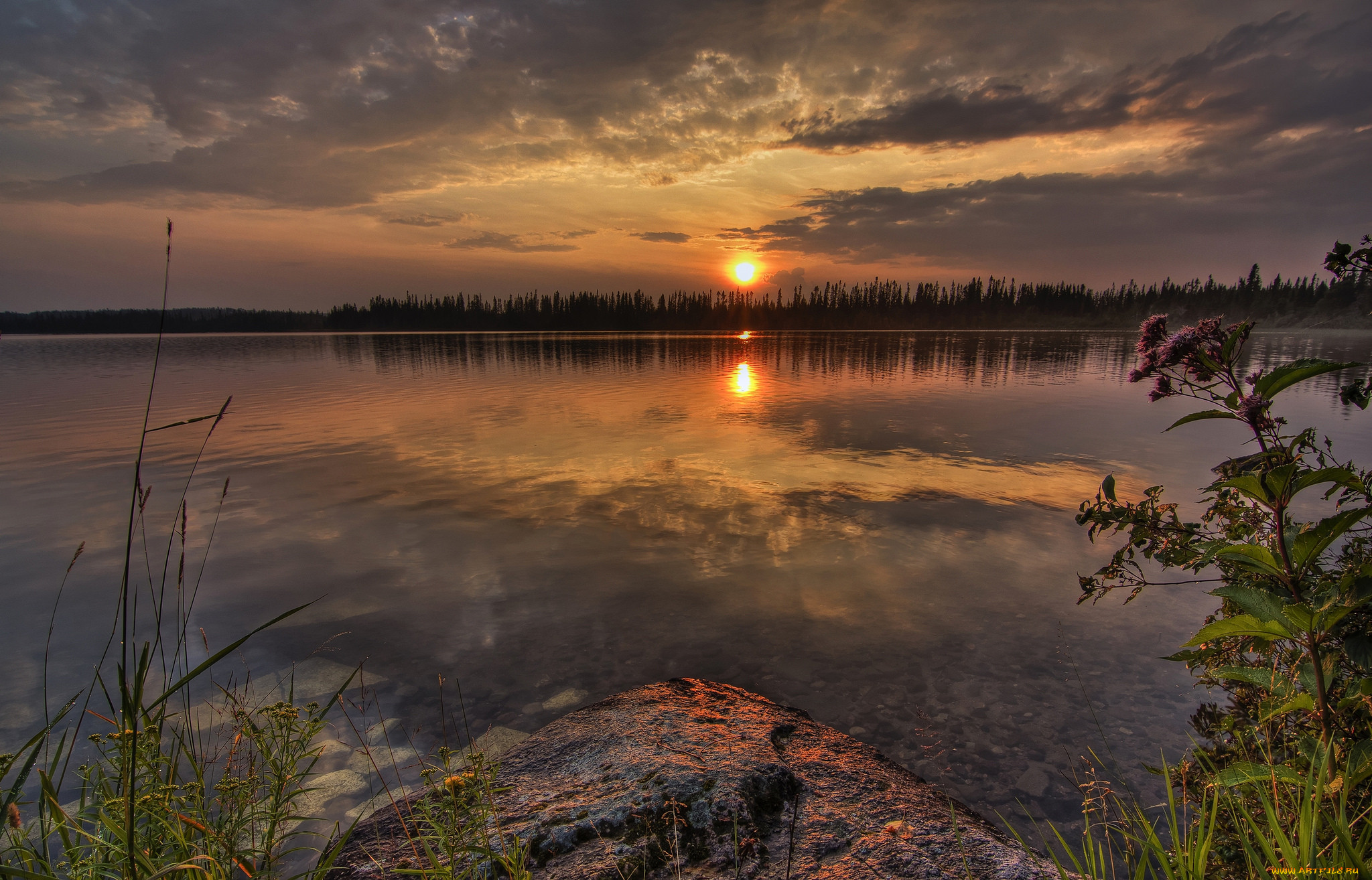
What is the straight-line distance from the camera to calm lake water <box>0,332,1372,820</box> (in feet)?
13.6

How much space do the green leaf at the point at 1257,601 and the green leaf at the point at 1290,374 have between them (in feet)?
2.35

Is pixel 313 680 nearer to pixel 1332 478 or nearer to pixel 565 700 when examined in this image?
pixel 565 700

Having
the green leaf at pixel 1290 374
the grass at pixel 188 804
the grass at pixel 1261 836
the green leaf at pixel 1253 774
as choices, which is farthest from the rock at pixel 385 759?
the green leaf at pixel 1290 374

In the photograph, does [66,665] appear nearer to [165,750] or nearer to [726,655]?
[165,750]

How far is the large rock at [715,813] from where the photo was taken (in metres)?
2.29

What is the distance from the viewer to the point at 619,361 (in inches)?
1561

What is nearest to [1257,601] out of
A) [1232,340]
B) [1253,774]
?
[1253,774]

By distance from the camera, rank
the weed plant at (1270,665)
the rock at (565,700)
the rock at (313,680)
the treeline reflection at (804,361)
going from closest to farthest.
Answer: the weed plant at (1270,665), the rock at (565,700), the rock at (313,680), the treeline reflection at (804,361)

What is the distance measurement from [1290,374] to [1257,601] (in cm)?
85

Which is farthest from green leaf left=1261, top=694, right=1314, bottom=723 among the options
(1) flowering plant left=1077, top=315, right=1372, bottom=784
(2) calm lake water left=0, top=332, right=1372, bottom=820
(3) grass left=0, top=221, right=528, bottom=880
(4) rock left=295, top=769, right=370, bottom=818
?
(4) rock left=295, top=769, right=370, bottom=818

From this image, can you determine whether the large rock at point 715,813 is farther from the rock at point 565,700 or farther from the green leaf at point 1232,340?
the green leaf at point 1232,340

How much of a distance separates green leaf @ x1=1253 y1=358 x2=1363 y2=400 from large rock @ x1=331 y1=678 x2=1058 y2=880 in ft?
6.49

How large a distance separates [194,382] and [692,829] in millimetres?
33391

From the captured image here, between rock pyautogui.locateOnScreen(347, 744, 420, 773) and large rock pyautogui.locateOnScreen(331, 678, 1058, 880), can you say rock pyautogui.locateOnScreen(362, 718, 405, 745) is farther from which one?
large rock pyautogui.locateOnScreen(331, 678, 1058, 880)
